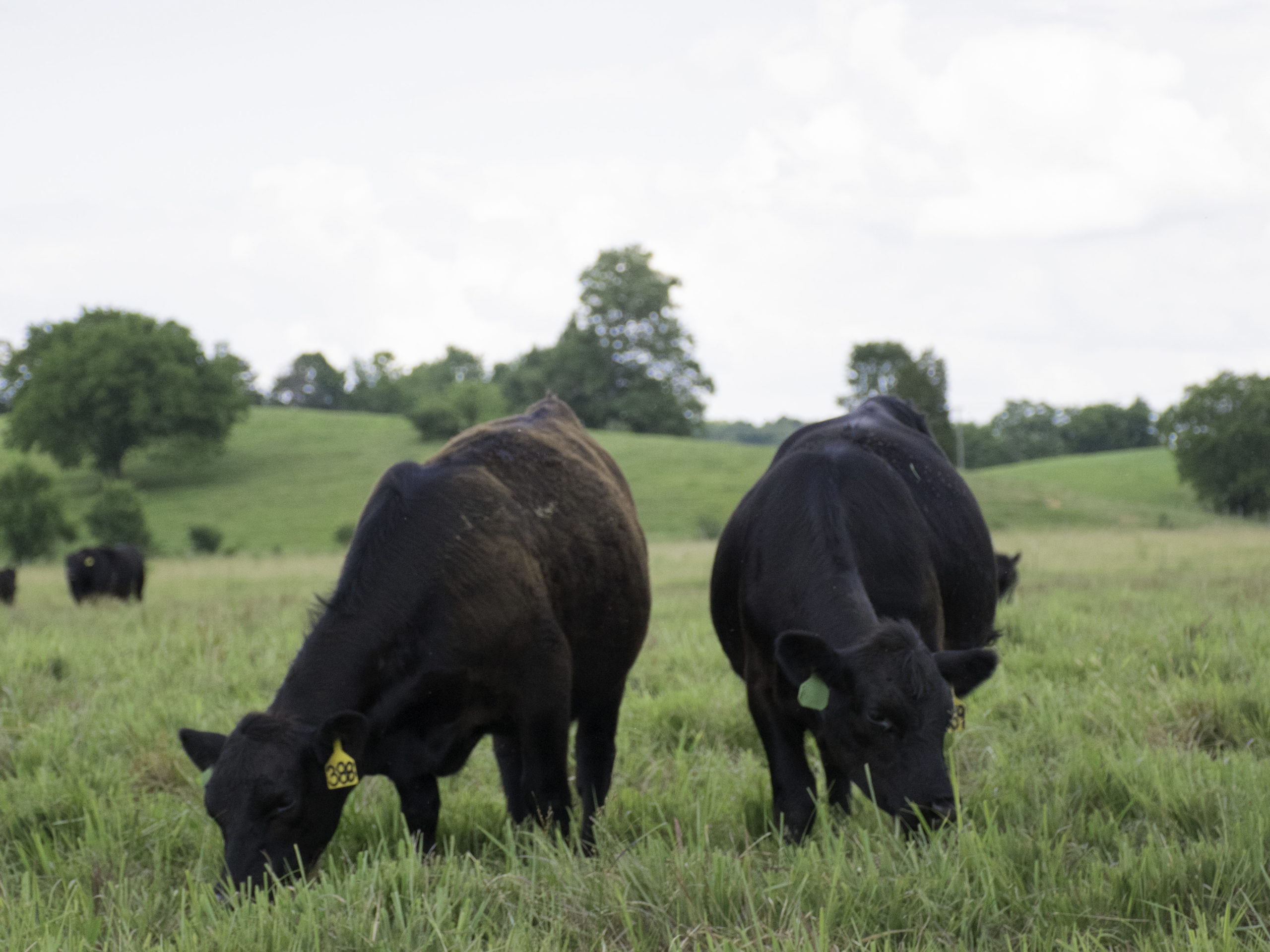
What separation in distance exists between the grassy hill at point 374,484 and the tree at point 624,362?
7268 mm

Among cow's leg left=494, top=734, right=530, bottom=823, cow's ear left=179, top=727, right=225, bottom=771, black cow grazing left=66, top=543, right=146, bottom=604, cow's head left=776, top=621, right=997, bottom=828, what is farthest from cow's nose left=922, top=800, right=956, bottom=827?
black cow grazing left=66, top=543, right=146, bottom=604

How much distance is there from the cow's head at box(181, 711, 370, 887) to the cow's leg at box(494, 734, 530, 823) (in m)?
1.11

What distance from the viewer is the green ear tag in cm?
381

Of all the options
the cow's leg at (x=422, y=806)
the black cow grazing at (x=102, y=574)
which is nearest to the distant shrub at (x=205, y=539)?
the black cow grazing at (x=102, y=574)

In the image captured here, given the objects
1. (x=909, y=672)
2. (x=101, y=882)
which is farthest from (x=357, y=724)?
(x=909, y=672)

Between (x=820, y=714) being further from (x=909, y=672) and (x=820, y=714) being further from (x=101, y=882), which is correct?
(x=101, y=882)

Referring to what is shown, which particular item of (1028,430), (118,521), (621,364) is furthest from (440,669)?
(1028,430)

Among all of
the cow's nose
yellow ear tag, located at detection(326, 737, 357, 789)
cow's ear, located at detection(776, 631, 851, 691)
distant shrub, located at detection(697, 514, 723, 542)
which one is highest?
cow's ear, located at detection(776, 631, 851, 691)

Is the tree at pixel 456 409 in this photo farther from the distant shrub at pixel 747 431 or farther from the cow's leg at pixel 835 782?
the cow's leg at pixel 835 782

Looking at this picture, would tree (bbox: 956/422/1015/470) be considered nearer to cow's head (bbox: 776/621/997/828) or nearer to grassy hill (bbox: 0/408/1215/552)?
grassy hill (bbox: 0/408/1215/552)

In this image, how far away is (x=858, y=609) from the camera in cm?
417

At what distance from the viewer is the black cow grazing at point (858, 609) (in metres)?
3.74

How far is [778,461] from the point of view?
557 cm

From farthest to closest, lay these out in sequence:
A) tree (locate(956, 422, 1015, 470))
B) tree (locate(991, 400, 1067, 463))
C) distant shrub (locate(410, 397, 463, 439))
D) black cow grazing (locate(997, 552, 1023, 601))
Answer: tree (locate(991, 400, 1067, 463)) → tree (locate(956, 422, 1015, 470)) → distant shrub (locate(410, 397, 463, 439)) → black cow grazing (locate(997, 552, 1023, 601))
